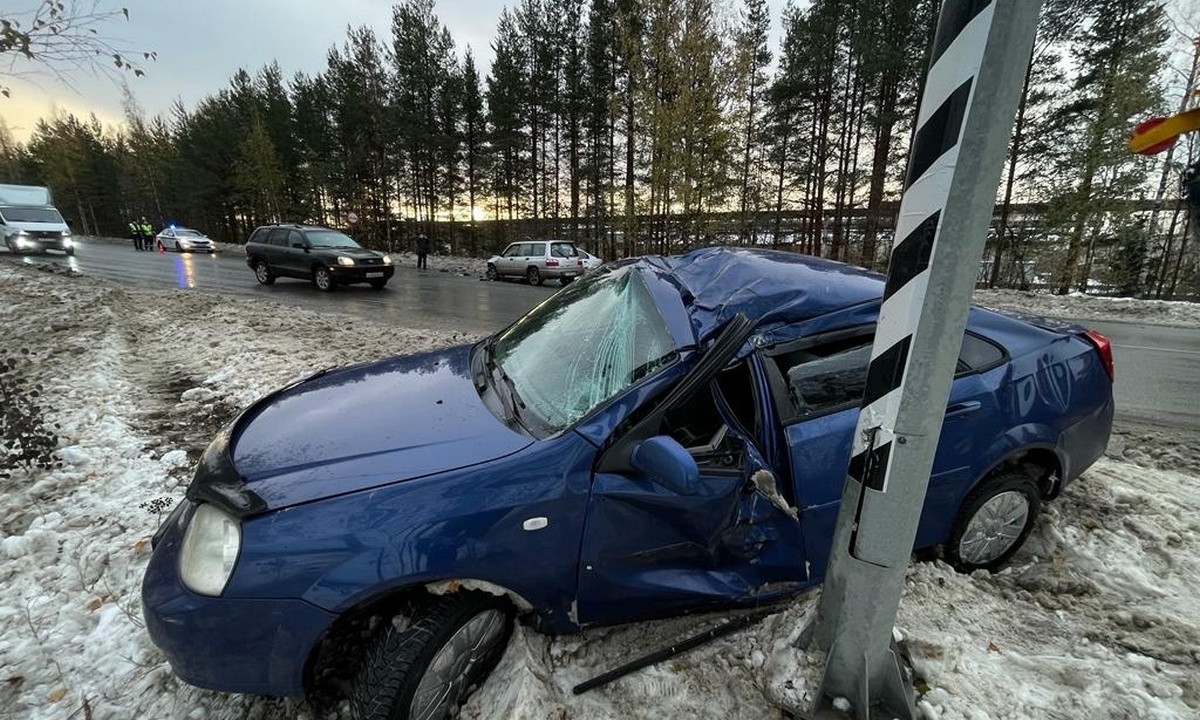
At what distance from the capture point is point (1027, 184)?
19.1 m

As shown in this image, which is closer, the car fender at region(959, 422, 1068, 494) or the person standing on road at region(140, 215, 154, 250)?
the car fender at region(959, 422, 1068, 494)

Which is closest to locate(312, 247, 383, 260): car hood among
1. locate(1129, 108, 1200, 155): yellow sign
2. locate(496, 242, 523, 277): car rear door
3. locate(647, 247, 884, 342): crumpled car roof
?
locate(496, 242, 523, 277): car rear door

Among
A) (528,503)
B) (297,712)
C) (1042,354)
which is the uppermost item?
(1042,354)

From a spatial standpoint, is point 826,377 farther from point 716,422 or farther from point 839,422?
point 716,422

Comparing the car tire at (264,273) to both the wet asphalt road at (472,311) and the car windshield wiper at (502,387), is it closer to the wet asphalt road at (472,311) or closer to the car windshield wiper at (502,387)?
the wet asphalt road at (472,311)

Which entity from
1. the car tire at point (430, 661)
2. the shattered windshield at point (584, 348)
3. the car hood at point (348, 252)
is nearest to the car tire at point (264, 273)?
the car hood at point (348, 252)

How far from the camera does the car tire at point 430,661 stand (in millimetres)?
1664

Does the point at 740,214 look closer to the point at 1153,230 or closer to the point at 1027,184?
the point at 1027,184

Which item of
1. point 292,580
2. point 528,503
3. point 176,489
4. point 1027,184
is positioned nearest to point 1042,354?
point 528,503

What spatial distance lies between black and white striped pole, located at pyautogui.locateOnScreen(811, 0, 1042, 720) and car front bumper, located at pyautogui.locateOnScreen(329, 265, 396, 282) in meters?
14.5

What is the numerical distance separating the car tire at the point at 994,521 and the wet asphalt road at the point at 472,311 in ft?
13.0

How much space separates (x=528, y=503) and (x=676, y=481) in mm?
496

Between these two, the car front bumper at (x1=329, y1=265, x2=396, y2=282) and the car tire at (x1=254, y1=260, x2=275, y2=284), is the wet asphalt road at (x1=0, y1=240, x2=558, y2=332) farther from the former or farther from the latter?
the car front bumper at (x1=329, y1=265, x2=396, y2=282)

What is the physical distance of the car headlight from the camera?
5.27ft
